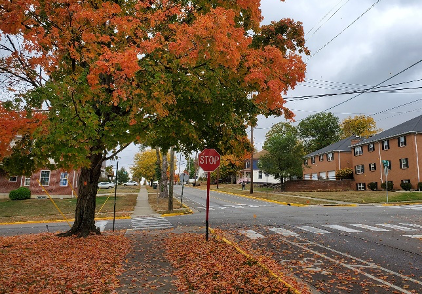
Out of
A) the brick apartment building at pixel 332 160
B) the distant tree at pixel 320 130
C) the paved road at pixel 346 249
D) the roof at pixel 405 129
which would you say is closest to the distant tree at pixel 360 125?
the distant tree at pixel 320 130

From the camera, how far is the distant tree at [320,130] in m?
85.6

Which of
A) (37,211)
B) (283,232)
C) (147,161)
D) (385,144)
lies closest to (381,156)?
(385,144)

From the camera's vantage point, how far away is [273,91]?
347 inches

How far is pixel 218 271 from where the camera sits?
690 cm

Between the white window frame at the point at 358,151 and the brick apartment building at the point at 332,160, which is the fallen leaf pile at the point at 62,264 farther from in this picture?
the brick apartment building at the point at 332,160

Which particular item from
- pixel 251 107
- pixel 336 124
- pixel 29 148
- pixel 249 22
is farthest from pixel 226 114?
pixel 336 124

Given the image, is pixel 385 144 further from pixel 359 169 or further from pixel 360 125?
pixel 360 125

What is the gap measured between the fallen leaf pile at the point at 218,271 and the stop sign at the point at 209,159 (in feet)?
8.12

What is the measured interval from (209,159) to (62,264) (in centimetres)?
527

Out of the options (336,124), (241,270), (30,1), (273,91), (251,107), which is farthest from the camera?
(336,124)

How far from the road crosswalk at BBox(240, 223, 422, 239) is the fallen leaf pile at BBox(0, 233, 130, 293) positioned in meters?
5.45

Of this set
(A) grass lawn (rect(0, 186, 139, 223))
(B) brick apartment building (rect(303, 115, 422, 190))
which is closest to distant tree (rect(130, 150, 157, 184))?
(B) brick apartment building (rect(303, 115, 422, 190))

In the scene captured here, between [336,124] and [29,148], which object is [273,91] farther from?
[336,124]

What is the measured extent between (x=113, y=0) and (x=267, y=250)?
890 cm
